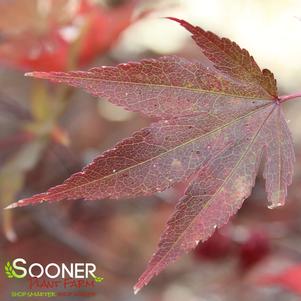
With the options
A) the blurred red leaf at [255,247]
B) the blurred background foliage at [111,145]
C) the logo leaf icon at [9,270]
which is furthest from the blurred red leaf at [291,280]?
the logo leaf icon at [9,270]

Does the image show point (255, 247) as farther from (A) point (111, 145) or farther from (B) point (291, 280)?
(A) point (111, 145)

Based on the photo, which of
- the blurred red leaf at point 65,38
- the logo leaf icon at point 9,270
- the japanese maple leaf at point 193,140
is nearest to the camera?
the japanese maple leaf at point 193,140

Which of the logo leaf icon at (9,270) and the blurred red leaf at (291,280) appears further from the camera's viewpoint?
the logo leaf icon at (9,270)

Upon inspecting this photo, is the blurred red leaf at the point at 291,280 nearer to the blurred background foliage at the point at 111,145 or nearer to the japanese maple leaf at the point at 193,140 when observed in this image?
the blurred background foliage at the point at 111,145

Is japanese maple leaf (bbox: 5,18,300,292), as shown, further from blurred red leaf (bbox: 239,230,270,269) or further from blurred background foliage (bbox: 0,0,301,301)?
blurred red leaf (bbox: 239,230,270,269)

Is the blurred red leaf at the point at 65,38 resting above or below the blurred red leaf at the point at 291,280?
above

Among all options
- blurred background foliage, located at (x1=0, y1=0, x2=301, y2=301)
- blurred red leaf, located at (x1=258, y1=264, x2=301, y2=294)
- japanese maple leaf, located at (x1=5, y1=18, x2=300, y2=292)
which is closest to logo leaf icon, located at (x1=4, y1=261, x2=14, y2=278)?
blurred background foliage, located at (x1=0, y1=0, x2=301, y2=301)
